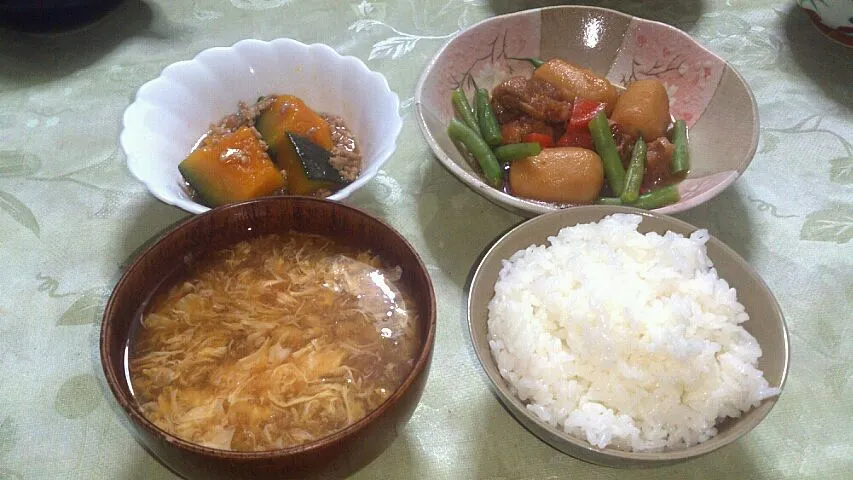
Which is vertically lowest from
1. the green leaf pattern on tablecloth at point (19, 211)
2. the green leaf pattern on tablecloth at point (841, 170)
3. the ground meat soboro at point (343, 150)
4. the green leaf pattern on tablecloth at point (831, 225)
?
the green leaf pattern on tablecloth at point (831, 225)

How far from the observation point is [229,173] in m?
1.73

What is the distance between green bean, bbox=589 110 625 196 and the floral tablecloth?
228mm

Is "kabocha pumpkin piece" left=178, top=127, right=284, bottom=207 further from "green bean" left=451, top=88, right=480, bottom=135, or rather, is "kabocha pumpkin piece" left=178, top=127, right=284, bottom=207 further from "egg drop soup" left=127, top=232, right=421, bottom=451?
"green bean" left=451, top=88, right=480, bottom=135

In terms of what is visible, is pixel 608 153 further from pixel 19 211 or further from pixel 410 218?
pixel 19 211

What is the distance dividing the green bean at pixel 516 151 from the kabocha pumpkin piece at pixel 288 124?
1.74 ft

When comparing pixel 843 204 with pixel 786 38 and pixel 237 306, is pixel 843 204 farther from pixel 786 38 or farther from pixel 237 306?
pixel 237 306

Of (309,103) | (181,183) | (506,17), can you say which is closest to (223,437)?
(181,183)

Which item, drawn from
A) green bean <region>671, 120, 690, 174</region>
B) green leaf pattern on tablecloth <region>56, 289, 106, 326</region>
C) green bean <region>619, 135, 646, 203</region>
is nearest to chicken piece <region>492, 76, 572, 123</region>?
green bean <region>619, 135, 646, 203</region>

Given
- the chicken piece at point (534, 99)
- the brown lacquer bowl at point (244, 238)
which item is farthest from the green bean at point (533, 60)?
the brown lacquer bowl at point (244, 238)

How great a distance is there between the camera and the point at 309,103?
6.87 feet

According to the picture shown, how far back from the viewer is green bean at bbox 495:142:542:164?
1914mm

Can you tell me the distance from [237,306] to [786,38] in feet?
7.74

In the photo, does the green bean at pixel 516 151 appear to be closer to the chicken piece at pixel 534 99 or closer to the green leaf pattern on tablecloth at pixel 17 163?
the chicken piece at pixel 534 99

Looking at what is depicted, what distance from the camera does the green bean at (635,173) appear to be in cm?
188
